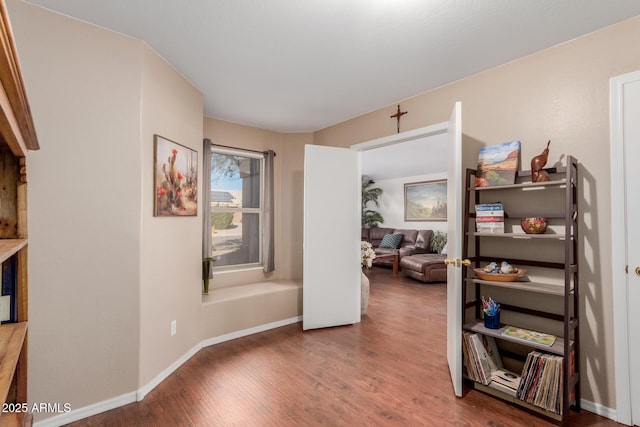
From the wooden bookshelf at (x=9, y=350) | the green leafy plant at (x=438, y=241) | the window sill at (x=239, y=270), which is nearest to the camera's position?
the wooden bookshelf at (x=9, y=350)

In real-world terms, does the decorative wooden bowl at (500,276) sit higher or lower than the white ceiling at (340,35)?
lower

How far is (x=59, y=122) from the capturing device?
1.88 metres

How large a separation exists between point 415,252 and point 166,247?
5.91 m

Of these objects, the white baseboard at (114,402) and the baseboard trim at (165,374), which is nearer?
the white baseboard at (114,402)

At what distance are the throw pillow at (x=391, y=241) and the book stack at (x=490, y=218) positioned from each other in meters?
5.67

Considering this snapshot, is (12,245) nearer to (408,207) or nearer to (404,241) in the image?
(404,241)

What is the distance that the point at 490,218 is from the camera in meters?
2.24

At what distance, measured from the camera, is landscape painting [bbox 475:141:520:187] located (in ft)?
7.40

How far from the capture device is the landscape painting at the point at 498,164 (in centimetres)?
226

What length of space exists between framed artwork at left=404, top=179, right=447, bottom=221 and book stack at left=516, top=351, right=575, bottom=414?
19.7 ft

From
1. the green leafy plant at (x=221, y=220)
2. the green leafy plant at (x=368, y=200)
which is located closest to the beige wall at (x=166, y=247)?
the green leafy plant at (x=221, y=220)

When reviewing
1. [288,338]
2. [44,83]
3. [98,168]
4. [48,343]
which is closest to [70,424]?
[48,343]

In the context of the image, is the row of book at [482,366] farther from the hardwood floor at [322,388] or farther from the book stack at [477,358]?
the hardwood floor at [322,388]

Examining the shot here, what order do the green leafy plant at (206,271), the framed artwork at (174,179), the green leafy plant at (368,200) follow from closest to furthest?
the framed artwork at (174,179) < the green leafy plant at (206,271) < the green leafy plant at (368,200)
